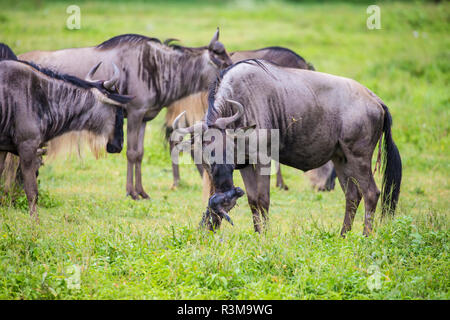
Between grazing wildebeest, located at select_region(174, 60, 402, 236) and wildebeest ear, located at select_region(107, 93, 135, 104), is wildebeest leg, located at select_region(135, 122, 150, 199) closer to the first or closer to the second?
wildebeest ear, located at select_region(107, 93, 135, 104)

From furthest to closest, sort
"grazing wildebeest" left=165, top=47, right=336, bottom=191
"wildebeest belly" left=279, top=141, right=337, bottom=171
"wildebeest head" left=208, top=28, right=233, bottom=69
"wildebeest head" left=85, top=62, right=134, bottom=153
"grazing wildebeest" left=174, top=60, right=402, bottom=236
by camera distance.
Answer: "grazing wildebeest" left=165, top=47, right=336, bottom=191, "wildebeest head" left=208, top=28, right=233, bottom=69, "wildebeest head" left=85, top=62, right=134, bottom=153, "wildebeest belly" left=279, top=141, right=337, bottom=171, "grazing wildebeest" left=174, top=60, right=402, bottom=236

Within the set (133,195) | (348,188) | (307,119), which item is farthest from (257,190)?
(133,195)

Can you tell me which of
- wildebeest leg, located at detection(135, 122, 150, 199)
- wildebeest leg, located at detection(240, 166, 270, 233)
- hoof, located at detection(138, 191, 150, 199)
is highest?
wildebeest leg, located at detection(240, 166, 270, 233)

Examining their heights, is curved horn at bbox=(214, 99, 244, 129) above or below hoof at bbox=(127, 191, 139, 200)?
above

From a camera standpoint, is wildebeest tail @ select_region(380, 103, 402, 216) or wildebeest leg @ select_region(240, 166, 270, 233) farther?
wildebeest tail @ select_region(380, 103, 402, 216)

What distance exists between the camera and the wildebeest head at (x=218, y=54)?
918cm

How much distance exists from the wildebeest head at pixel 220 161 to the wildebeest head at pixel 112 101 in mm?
1988

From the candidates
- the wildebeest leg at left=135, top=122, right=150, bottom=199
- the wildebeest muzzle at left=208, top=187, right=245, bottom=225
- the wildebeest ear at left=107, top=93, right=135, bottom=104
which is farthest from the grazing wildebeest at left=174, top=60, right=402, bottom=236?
the wildebeest leg at left=135, top=122, right=150, bottom=199

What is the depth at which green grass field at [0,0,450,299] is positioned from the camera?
4680mm

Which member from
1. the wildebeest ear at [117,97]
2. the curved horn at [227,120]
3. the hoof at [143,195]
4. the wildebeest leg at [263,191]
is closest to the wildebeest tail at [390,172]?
the wildebeest leg at [263,191]

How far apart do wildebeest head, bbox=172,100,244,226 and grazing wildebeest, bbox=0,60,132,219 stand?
195 centimetres

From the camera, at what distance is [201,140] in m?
5.75

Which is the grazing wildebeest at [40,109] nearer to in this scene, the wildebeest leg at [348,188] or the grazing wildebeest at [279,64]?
the grazing wildebeest at [279,64]

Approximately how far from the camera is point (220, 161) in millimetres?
5668
